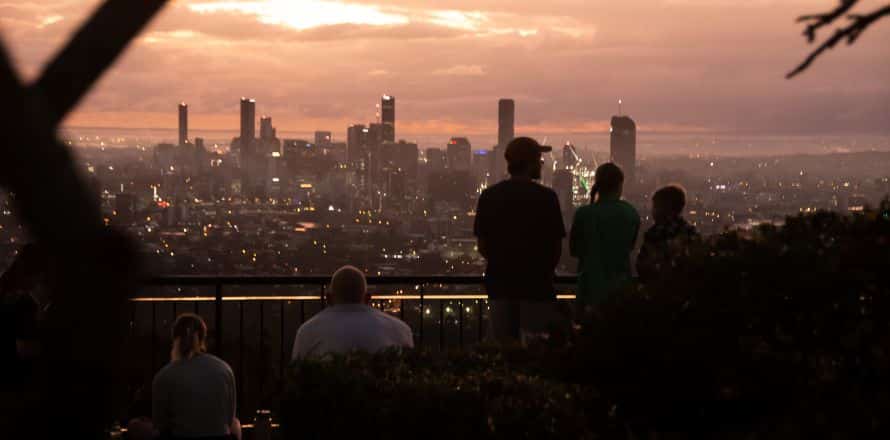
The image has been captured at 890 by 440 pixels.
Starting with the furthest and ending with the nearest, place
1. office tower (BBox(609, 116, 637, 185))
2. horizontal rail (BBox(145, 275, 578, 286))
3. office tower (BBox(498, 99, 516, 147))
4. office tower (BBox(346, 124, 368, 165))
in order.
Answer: office tower (BBox(346, 124, 368, 165)) < office tower (BBox(498, 99, 516, 147)) < office tower (BBox(609, 116, 637, 185)) < horizontal rail (BBox(145, 275, 578, 286))

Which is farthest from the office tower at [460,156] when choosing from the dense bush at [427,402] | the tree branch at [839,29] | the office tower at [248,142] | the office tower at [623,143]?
the tree branch at [839,29]

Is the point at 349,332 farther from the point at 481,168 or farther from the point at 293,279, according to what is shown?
the point at 481,168

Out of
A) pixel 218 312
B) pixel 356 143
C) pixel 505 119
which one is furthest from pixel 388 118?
pixel 218 312

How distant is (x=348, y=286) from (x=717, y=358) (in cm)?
298

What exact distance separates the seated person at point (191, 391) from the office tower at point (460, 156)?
215ft

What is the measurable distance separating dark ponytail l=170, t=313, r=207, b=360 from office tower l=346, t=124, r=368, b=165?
88943 millimetres

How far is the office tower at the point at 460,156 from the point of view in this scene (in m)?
73.8

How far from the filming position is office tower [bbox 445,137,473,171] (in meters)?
73.8

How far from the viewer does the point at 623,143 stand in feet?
103

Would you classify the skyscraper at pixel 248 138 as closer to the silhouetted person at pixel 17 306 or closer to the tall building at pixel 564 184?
the tall building at pixel 564 184

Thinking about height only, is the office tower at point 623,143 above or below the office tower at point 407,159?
above

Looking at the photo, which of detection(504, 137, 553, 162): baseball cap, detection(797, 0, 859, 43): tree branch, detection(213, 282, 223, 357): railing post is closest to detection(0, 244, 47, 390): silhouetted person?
detection(213, 282, 223, 357): railing post

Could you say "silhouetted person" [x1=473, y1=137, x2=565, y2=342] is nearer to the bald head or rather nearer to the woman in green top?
the woman in green top

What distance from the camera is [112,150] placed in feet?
177
